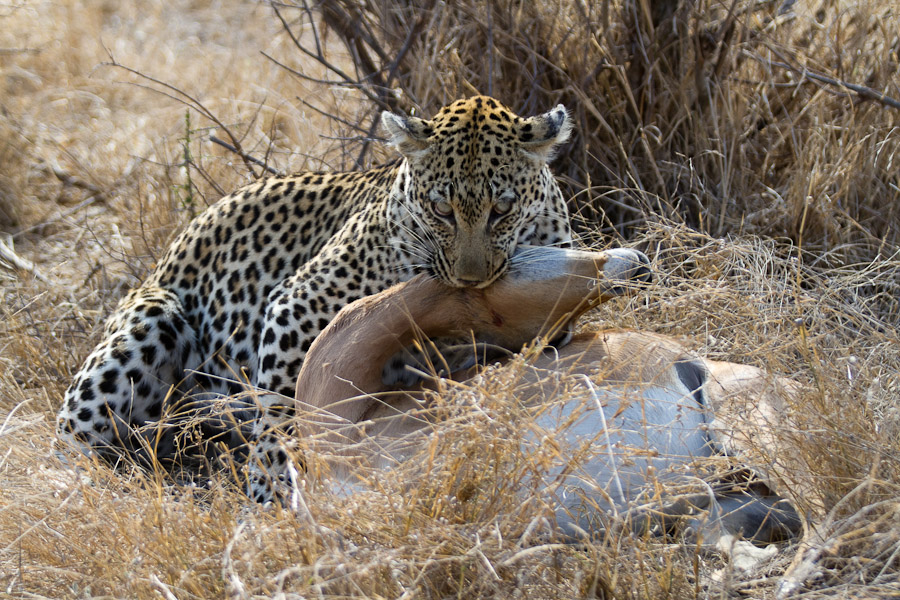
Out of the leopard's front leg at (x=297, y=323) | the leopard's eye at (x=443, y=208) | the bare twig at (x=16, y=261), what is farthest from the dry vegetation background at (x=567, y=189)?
the leopard's eye at (x=443, y=208)

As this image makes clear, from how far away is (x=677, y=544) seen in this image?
3.04m

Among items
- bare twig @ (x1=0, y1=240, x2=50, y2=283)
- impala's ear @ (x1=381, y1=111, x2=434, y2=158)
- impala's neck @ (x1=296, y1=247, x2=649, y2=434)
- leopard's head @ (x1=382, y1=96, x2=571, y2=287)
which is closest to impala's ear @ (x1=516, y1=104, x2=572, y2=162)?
leopard's head @ (x1=382, y1=96, x2=571, y2=287)

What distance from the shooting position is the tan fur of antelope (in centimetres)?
328

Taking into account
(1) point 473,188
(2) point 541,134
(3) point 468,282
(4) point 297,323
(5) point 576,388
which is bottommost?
(4) point 297,323

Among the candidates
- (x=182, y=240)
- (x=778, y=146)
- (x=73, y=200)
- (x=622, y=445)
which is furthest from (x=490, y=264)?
(x=73, y=200)

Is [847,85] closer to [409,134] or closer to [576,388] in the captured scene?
[409,134]

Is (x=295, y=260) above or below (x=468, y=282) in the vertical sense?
below

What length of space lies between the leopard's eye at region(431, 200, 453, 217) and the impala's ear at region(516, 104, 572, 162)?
0.41 meters

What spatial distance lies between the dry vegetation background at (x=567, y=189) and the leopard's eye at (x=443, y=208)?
934 millimetres

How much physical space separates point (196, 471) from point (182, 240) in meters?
1.32

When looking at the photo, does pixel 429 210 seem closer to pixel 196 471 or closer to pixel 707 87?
pixel 196 471

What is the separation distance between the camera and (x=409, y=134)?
431cm

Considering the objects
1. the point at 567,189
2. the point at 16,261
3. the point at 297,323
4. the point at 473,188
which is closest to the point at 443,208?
the point at 473,188

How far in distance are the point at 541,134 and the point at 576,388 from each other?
1.50 meters
